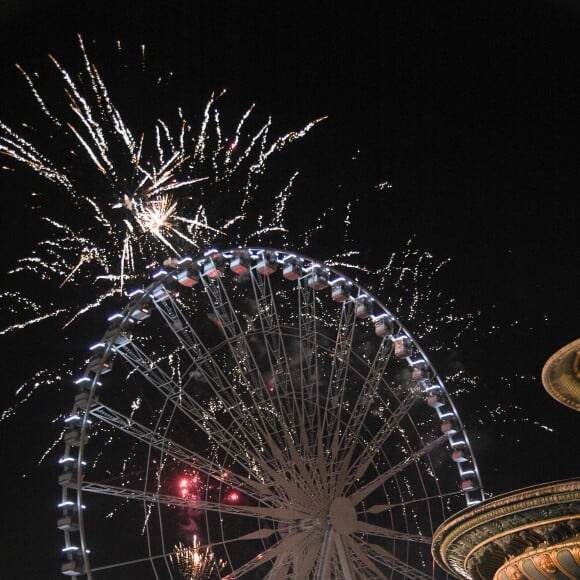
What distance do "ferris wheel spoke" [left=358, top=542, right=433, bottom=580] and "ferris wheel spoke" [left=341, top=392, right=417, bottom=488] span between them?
1.51 m

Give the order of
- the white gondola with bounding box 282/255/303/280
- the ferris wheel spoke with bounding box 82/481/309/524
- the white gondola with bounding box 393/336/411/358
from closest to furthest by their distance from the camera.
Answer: the ferris wheel spoke with bounding box 82/481/309/524, the white gondola with bounding box 282/255/303/280, the white gondola with bounding box 393/336/411/358

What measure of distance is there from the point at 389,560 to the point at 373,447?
2638mm

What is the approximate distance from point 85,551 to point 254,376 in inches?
227

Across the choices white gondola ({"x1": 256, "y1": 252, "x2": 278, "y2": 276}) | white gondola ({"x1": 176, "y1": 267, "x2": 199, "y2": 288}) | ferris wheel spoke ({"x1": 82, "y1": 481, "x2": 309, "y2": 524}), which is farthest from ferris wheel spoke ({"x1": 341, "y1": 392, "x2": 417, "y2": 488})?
white gondola ({"x1": 176, "y1": 267, "x2": 199, "y2": 288})

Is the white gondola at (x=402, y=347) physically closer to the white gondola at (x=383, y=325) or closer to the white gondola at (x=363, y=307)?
the white gondola at (x=383, y=325)

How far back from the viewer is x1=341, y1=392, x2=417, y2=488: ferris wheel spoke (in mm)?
20031

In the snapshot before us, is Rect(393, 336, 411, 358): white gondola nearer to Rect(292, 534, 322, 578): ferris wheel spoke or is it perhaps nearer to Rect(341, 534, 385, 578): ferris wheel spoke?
Rect(341, 534, 385, 578): ferris wheel spoke

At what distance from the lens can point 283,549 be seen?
61.9ft

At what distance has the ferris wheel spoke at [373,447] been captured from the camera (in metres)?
20.0

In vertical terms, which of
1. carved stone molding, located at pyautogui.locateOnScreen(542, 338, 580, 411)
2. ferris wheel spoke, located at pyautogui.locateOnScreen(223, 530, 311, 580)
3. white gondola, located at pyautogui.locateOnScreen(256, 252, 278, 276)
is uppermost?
white gondola, located at pyautogui.locateOnScreen(256, 252, 278, 276)

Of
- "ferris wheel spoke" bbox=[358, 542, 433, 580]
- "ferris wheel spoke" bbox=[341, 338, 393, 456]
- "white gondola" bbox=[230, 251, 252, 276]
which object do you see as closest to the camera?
"ferris wheel spoke" bbox=[358, 542, 433, 580]

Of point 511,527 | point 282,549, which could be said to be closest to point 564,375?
point 511,527

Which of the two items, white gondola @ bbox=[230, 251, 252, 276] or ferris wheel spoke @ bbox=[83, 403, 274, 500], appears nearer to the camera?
ferris wheel spoke @ bbox=[83, 403, 274, 500]

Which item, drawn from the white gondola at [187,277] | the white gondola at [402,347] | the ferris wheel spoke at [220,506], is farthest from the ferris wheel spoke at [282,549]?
the white gondola at [187,277]
